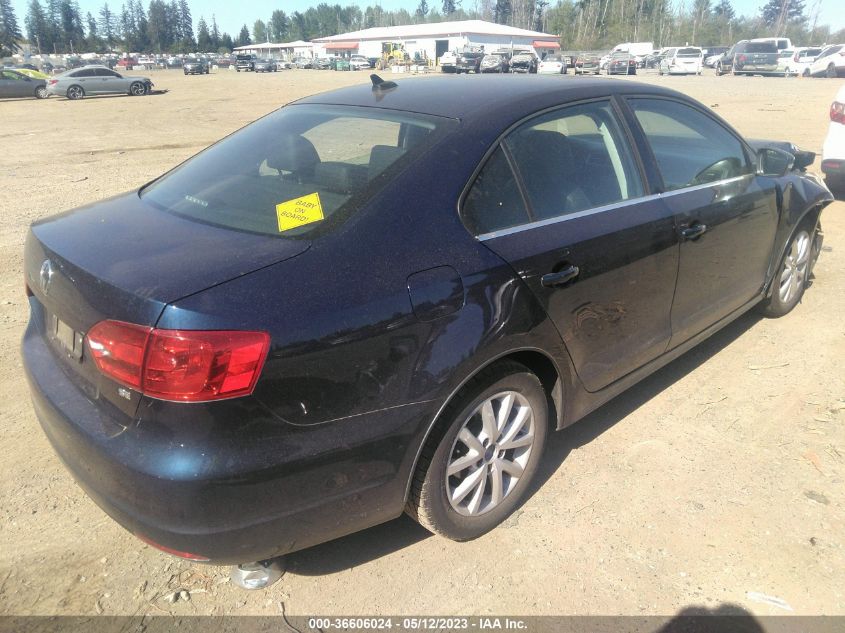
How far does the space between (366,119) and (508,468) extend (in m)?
1.62

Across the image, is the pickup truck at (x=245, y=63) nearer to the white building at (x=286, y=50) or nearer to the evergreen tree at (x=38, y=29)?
the white building at (x=286, y=50)

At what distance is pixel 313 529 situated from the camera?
2146 millimetres

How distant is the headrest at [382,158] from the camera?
97.5 inches

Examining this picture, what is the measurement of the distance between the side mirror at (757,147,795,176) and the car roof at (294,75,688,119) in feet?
3.66

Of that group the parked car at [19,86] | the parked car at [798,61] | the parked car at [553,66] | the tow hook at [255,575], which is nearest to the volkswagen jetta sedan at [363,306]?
the tow hook at [255,575]

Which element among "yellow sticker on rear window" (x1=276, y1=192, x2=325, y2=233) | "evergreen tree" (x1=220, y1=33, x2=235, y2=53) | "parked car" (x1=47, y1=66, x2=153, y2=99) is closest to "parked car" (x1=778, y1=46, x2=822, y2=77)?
"parked car" (x1=47, y1=66, x2=153, y2=99)

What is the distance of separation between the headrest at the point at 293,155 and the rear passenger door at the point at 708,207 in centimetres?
165

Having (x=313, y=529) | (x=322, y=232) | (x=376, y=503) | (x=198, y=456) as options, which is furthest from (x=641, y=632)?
(x=322, y=232)

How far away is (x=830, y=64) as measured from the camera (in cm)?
3616

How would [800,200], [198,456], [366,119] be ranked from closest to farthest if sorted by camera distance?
[198,456] → [366,119] → [800,200]

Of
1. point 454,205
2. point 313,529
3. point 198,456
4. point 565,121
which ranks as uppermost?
point 565,121

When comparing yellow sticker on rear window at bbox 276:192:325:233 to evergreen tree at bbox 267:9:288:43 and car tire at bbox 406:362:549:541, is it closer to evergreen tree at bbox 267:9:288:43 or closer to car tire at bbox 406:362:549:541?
car tire at bbox 406:362:549:541

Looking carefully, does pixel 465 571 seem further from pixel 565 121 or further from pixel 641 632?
pixel 565 121

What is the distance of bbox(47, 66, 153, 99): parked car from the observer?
98.3 ft
